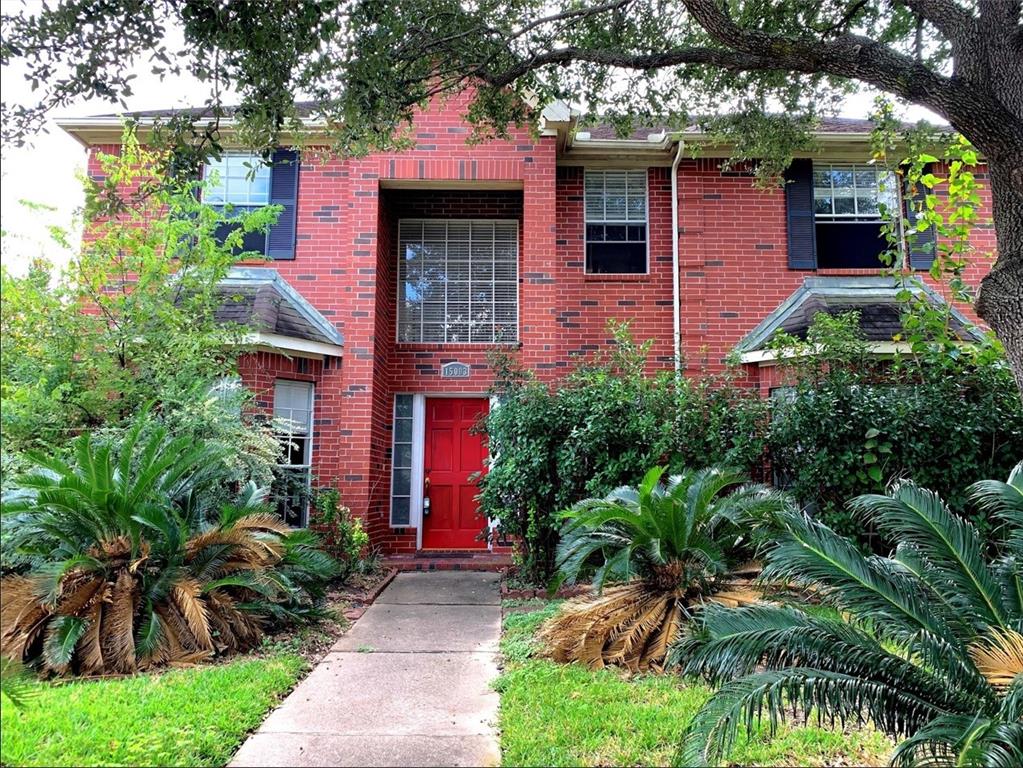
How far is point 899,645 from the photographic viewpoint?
376cm

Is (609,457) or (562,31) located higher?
(562,31)

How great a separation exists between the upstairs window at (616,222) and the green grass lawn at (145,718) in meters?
7.59

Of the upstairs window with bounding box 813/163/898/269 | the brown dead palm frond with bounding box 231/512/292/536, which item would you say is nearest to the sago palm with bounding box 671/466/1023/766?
the brown dead palm frond with bounding box 231/512/292/536

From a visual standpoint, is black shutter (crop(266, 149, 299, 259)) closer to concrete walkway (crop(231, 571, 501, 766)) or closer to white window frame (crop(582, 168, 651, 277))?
white window frame (crop(582, 168, 651, 277))

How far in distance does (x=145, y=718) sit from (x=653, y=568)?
369 centimetres

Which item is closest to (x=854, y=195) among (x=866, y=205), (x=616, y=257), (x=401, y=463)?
(x=866, y=205)

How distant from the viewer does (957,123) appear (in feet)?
15.2

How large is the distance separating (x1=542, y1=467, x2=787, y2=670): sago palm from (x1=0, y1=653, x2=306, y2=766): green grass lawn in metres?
2.20

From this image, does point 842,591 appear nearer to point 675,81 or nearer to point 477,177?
point 675,81

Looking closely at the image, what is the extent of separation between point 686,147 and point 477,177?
9.86 feet

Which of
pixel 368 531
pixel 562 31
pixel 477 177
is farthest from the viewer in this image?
pixel 477 177

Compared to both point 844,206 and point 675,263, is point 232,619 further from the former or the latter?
point 844,206

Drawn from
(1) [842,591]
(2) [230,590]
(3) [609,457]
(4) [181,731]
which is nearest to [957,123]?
(1) [842,591]

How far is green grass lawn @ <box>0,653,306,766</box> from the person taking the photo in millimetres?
3496
